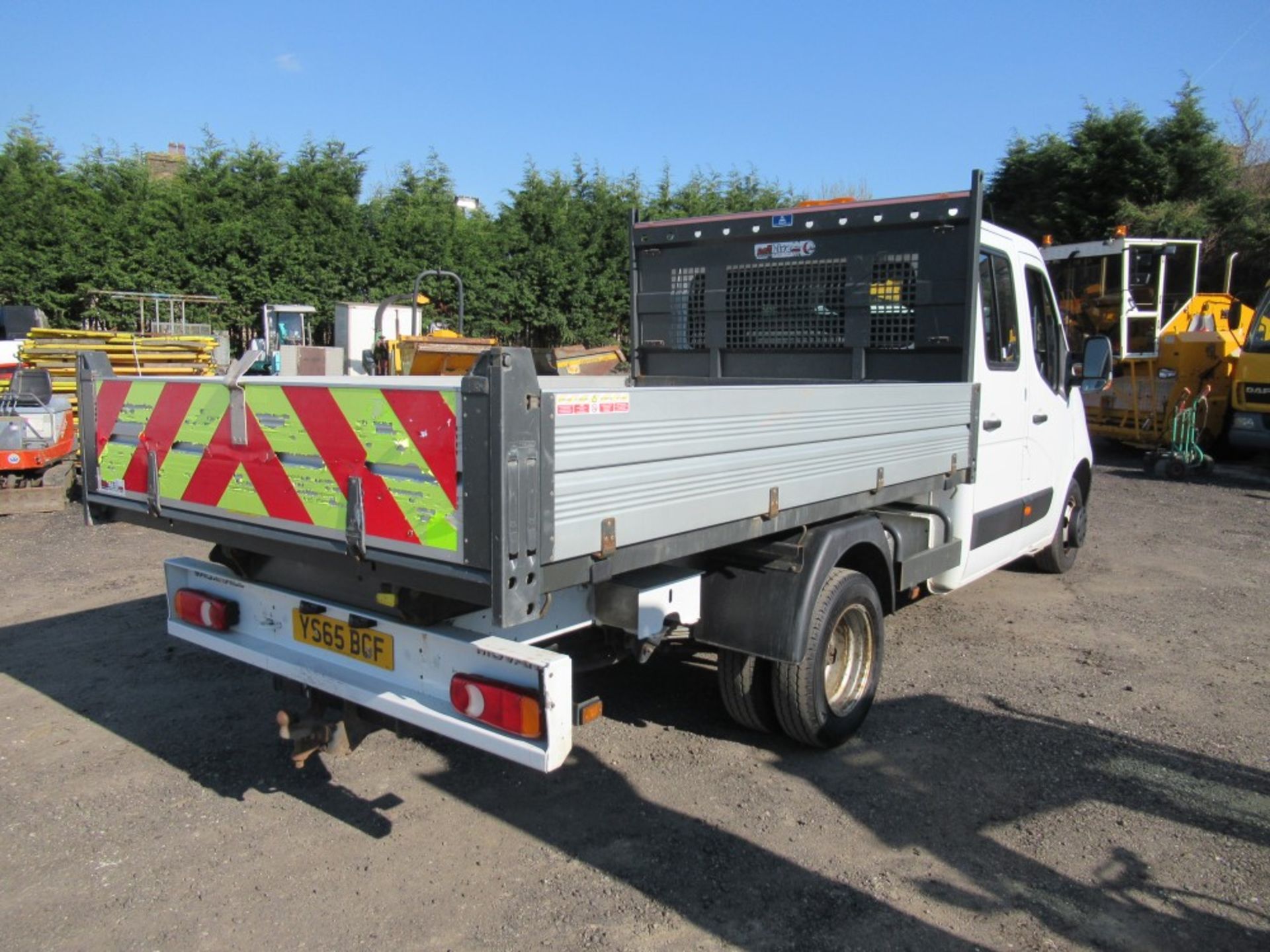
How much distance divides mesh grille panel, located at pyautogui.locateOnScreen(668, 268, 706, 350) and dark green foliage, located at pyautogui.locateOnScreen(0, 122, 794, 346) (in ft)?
50.9

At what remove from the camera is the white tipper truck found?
2.49 meters

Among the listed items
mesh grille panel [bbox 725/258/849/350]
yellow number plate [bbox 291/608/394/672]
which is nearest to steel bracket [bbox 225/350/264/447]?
yellow number plate [bbox 291/608/394/672]

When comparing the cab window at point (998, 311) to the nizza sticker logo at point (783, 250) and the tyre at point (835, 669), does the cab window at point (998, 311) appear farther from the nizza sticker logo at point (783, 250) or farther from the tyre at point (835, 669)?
the tyre at point (835, 669)

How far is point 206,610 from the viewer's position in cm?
361

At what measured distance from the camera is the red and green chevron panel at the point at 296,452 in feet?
8.20

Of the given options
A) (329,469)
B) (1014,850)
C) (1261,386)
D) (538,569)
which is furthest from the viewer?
(1261,386)

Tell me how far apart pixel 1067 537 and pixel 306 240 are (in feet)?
68.3

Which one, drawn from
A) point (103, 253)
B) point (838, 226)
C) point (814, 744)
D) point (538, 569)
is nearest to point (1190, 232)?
point (838, 226)

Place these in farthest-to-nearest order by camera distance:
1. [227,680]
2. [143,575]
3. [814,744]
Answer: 1. [143,575]
2. [227,680]
3. [814,744]

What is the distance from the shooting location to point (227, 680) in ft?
15.9

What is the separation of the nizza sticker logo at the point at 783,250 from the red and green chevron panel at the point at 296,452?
10.7 feet

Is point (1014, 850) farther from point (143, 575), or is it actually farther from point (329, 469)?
point (143, 575)

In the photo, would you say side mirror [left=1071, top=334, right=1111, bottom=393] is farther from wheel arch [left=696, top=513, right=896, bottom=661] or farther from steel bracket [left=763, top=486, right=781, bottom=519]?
steel bracket [left=763, top=486, right=781, bottom=519]

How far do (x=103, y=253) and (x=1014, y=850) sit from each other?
23447mm
